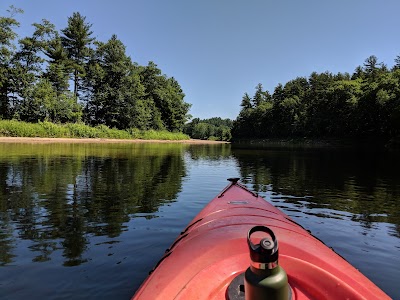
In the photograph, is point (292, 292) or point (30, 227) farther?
point (30, 227)

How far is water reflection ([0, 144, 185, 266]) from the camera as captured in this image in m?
5.97

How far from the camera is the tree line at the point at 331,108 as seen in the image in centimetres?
5416

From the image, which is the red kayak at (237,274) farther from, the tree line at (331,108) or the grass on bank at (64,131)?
the tree line at (331,108)

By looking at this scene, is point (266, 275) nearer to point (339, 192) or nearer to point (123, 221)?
point (123, 221)

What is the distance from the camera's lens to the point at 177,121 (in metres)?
80.6

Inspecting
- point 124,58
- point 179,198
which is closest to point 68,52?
point 124,58

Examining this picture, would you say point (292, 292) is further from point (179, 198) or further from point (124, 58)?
point (124, 58)

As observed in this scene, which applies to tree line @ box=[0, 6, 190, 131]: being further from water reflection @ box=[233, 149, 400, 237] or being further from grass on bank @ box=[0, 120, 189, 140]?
water reflection @ box=[233, 149, 400, 237]

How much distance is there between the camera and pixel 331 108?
243 feet

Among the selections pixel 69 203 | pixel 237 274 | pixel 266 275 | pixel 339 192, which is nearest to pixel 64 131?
pixel 69 203

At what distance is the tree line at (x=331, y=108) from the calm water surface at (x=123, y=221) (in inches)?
1608

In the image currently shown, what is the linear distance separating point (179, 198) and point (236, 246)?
8382mm

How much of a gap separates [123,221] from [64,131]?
4141 centimetres

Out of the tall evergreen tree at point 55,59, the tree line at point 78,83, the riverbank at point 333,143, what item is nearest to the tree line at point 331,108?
the riverbank at point 333,143
